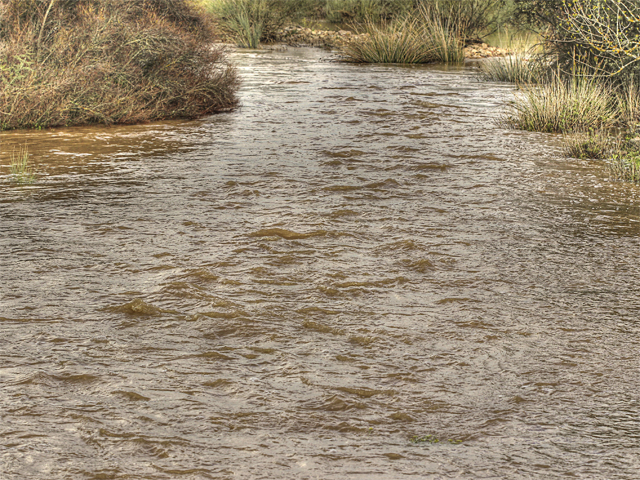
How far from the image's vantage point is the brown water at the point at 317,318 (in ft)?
11.7

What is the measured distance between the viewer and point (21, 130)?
11.6m

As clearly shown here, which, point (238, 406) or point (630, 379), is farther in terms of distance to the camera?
point (630, 379)

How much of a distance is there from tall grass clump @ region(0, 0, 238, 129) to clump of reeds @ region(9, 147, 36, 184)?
2.01 meters

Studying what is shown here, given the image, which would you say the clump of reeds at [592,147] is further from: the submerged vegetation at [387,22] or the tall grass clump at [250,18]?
the tall grass clump at [250,18]

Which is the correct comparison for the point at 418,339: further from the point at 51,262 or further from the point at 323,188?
the point at 323,188

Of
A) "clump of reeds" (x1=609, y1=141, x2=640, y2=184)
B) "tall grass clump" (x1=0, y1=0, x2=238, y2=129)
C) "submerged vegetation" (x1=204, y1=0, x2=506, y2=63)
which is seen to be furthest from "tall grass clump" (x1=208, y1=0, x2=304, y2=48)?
"clump of reeds" (x1=609, y1=141, x2=640, y2=184)

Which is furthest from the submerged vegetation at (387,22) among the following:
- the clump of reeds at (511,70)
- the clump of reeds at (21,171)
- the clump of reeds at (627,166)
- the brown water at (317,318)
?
the clump of reeds at (21,171)

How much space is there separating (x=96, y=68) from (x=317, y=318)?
27.1 feet

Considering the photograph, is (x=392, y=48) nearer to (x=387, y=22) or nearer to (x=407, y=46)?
(x=407, y=46)

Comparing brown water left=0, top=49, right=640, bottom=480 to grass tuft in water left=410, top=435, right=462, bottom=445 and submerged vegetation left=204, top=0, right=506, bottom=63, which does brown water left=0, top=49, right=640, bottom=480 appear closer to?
grass tuft in water left=410, top=435, right=462, bottom=445

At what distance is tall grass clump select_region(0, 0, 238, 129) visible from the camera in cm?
1135

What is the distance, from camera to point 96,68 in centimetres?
1189

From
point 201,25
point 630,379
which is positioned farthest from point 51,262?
point 201,25

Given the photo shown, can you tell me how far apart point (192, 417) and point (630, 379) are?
7.78 ft
